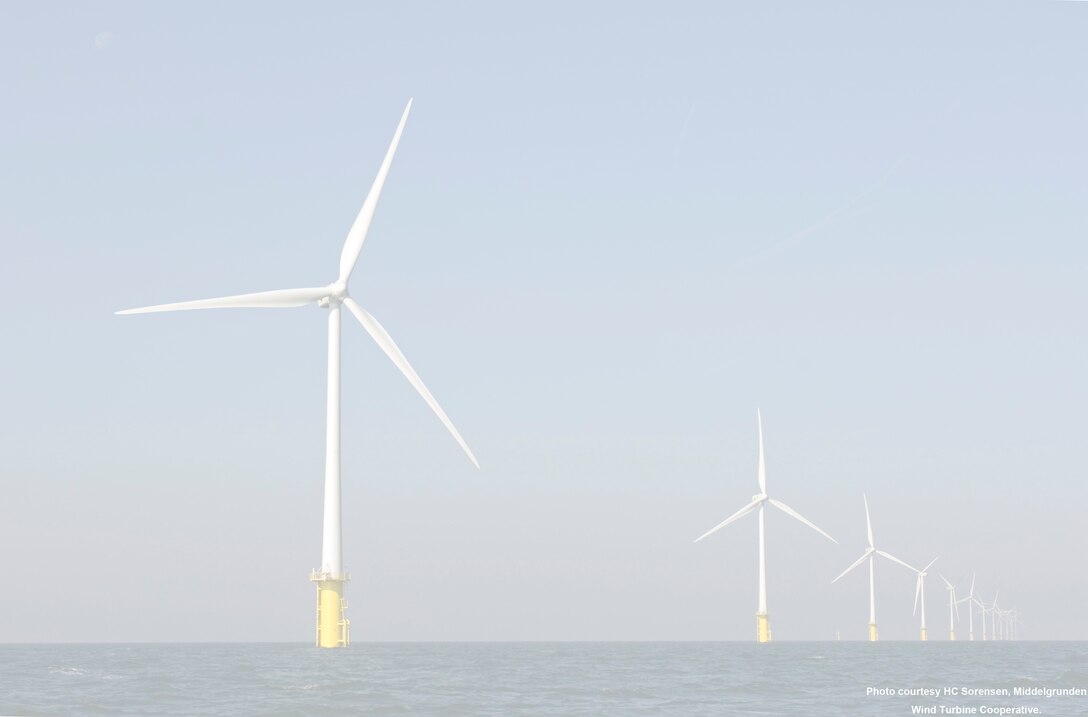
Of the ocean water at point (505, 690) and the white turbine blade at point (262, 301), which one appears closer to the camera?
the ocean water at point (505, 690)

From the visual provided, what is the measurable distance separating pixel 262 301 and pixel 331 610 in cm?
2369

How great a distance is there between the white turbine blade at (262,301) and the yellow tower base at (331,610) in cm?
2054

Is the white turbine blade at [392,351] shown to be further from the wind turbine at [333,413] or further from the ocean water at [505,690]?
the ocean water at [505,690]

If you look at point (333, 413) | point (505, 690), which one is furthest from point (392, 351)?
point (505, 690)

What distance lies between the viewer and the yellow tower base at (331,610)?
9481cm

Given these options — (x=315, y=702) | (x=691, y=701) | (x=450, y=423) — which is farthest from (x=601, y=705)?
(x=450, y=423)

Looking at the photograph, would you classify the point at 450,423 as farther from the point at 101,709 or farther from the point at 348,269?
the point at 101,709

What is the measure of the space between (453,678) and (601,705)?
912 inches

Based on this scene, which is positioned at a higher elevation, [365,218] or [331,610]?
[365,218]

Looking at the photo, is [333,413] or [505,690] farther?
[333,413]

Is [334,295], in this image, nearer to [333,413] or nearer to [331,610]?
[333,413]

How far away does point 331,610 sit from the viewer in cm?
9506

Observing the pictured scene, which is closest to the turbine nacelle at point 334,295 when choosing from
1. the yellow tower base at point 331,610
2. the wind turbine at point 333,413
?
the wind turbine at point 333,413

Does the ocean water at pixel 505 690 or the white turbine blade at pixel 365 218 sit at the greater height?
the white turbine blade at pixel 365 218
